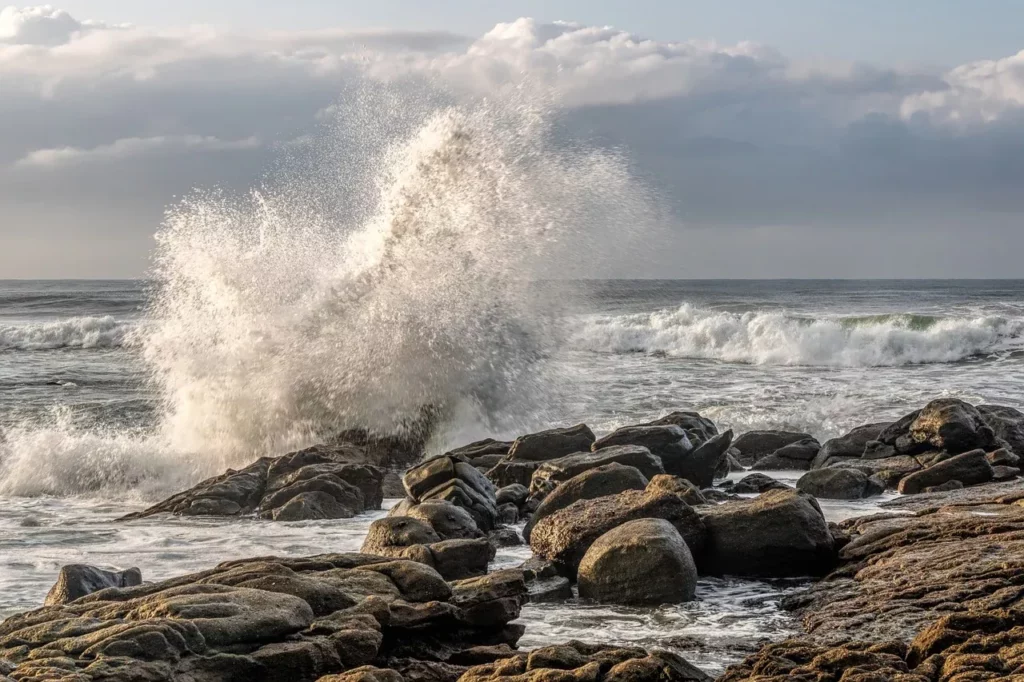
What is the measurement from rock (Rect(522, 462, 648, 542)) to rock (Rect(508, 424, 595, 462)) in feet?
9.11

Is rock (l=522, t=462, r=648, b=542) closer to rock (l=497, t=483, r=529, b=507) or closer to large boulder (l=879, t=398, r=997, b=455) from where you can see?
rock (l=497, t=483, r=529, b=507)

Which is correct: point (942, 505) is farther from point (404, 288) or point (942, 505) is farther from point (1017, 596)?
point (404, 288)

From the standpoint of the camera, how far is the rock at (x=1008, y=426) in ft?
44.0

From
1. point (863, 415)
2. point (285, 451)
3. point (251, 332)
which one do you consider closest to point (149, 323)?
point (251, 332)

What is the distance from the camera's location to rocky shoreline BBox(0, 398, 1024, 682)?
5.28 metres

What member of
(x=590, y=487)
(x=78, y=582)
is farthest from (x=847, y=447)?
(x=78, y=582)

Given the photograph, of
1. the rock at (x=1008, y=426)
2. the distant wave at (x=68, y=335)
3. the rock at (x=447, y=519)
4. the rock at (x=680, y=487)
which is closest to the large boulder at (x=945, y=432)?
the rock at (x=1008, y=426)

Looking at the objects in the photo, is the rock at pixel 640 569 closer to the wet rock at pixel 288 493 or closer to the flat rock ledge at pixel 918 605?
the flat rock ledge at pixel 918 605

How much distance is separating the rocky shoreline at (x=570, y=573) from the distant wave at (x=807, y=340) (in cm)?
1586

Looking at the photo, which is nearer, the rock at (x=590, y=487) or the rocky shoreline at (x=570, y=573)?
the rocky shoreline at (x=570, y=573)

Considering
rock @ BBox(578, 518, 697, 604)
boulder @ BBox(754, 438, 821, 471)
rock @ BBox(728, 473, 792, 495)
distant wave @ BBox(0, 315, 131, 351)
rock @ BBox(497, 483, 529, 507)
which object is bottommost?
boulder @ BBox(754, 438, 821, 471)

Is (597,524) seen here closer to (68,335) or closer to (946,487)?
(946,487)

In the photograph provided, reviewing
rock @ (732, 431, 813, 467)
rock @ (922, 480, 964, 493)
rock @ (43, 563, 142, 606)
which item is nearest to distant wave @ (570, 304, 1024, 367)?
rock @ (732, 431, 813, 467)

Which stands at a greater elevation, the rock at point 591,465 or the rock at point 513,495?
the rock at point 591,465
